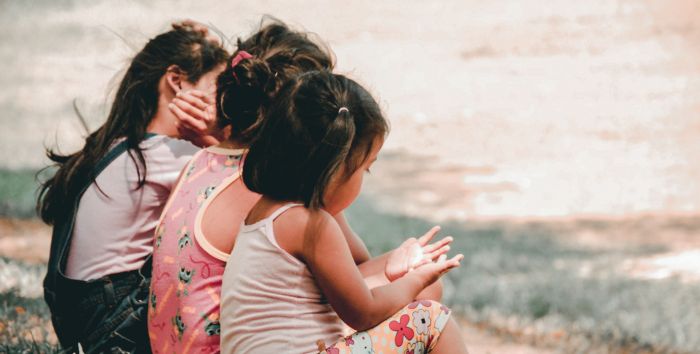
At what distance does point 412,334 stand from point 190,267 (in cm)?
56

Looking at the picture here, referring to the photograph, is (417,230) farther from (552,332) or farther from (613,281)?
(552,332)

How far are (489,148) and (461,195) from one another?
1.01 meters

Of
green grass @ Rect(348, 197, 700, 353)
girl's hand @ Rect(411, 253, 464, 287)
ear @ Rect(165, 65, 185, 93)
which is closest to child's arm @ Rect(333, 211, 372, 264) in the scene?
girl's hand @ Rect(411, 253, 464, 287)

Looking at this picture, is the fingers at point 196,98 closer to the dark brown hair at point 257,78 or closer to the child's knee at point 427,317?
the dark brown hair at point 257,78

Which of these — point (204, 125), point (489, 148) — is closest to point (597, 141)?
point (489, 148)

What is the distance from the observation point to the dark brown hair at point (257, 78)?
8.38 ft

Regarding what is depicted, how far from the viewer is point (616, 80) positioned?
354 inches

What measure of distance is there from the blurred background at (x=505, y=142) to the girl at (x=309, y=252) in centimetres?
113

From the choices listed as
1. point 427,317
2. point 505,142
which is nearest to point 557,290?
point 427,317

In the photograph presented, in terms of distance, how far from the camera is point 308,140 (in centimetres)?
229

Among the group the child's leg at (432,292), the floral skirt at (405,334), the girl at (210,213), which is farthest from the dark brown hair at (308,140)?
the child's leg at (432,292)

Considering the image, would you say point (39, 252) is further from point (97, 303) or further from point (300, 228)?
point (300, 228)

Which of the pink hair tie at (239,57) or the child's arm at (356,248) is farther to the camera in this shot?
the child's arm at (356,248)

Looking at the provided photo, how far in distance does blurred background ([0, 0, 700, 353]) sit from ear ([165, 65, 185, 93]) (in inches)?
10.4
